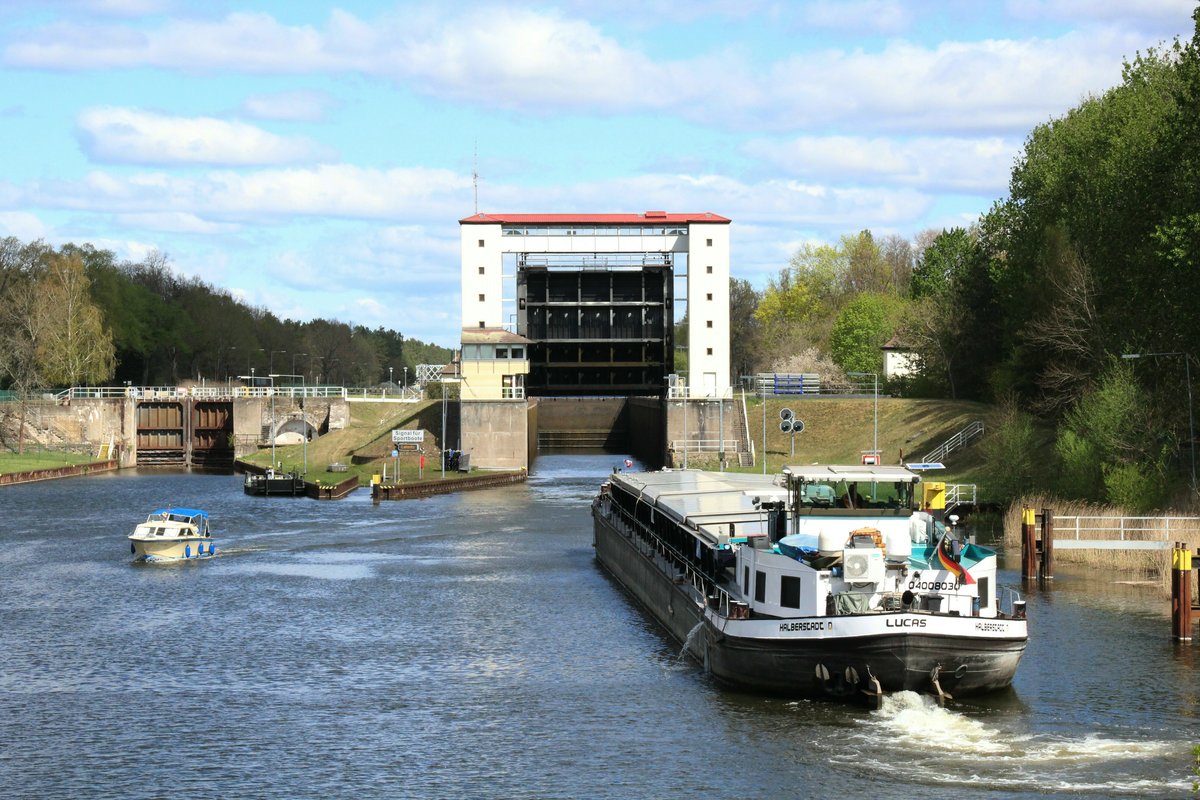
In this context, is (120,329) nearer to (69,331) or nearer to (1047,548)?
(69,331)

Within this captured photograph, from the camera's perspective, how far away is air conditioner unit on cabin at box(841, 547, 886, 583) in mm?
27531

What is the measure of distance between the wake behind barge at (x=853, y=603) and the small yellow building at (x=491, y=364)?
53827 mm

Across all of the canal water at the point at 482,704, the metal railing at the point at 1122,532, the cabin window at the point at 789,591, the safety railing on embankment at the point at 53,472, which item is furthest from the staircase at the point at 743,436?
the cabin window at the point at 789,591

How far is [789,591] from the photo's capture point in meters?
28.5

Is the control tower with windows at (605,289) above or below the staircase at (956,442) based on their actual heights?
above

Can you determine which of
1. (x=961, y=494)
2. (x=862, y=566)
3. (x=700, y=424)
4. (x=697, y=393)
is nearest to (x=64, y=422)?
(x=697, y=393)

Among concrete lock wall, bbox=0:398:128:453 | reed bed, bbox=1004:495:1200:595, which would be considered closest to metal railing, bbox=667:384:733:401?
reed bed, bbox=1004:495:1200:595

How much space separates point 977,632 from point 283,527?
4036cm

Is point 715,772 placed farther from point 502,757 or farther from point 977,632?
point 977,632

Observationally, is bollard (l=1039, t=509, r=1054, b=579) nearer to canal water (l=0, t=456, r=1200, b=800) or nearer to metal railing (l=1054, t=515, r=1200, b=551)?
canal water (l=0, t=456, r=1200, b=800)

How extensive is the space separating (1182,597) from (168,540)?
112ft

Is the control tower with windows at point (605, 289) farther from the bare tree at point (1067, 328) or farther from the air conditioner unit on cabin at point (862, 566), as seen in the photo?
the air conditioner unit on cabin at point (862, 566)

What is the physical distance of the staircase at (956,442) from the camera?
249ft

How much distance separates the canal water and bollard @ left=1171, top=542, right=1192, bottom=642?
0.41m
